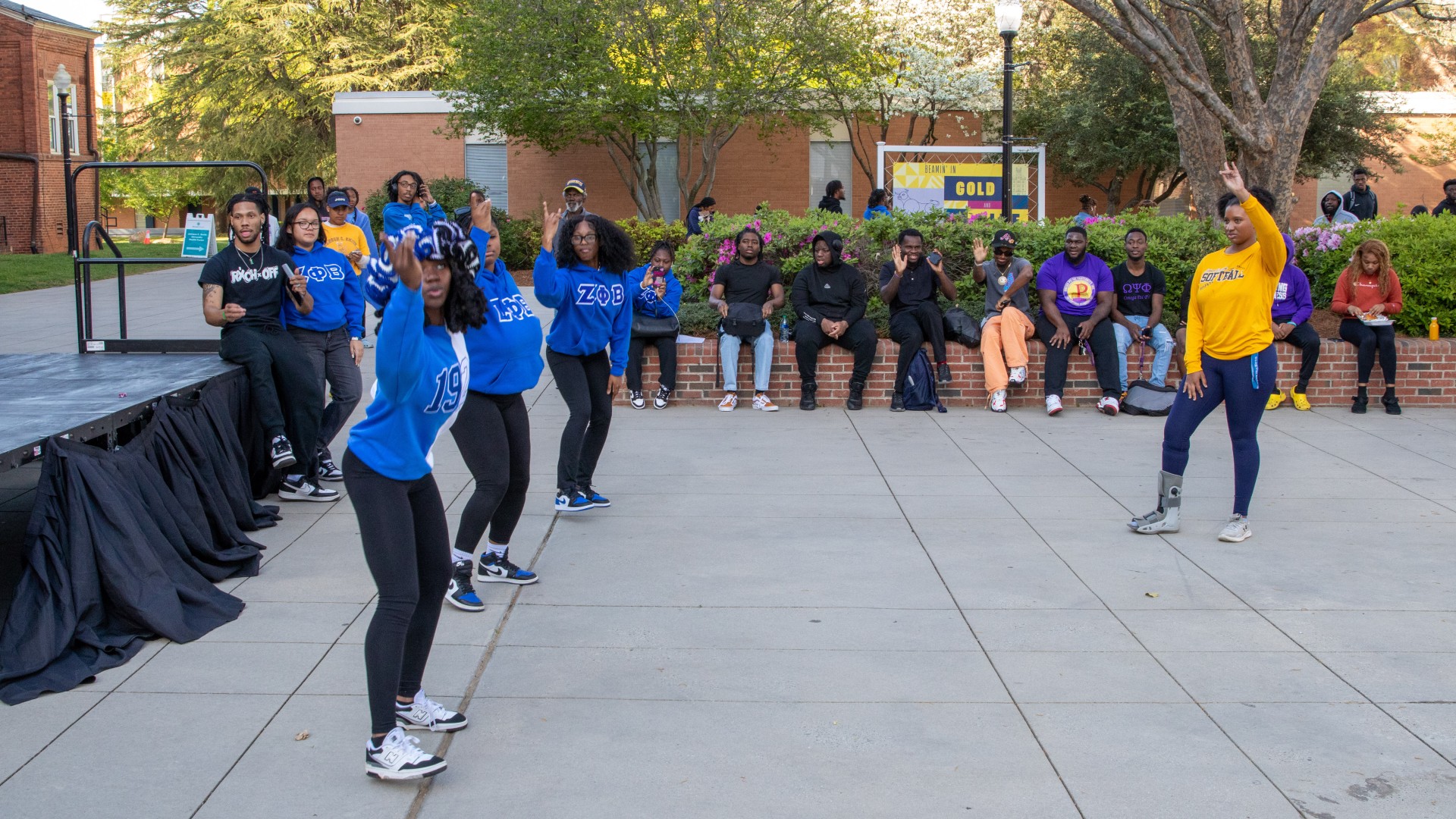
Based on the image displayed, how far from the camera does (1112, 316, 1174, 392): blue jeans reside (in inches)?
422

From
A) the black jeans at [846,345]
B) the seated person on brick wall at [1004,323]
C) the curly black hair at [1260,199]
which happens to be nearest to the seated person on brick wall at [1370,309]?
the seated person on brick wall at [1004,323]

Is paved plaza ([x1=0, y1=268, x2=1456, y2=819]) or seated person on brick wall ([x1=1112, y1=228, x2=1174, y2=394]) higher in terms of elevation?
seated person on brick wall ([x1=1112, y1=228, x2=1174, y2=394])

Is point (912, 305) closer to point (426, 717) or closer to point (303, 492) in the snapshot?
point (303, 492)

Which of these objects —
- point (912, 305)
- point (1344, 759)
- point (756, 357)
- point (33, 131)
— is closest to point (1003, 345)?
point (912, 305)

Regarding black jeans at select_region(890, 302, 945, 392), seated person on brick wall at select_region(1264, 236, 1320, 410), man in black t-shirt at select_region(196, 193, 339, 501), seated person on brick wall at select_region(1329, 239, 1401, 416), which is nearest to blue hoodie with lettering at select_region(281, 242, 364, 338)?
man in black t-shirt at select_region(196, 193, 339, 501)

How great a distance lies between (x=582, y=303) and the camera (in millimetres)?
6535

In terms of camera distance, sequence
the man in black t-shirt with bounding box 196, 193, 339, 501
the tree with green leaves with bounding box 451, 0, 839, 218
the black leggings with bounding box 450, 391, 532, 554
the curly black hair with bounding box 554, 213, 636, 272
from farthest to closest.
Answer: the tree with green leaves with bounding box 451, 0, 839, 218 → the man in black t-shirt with bounding box 196, 193, 339, 501 → the curly black hair with bounding box 554, 213, 636, 272 → the black leggings with bounding box 450, 391, 532, 554

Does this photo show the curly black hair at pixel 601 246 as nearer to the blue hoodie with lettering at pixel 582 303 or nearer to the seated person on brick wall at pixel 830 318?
the blue hoodie with lettering at pixel 582 303

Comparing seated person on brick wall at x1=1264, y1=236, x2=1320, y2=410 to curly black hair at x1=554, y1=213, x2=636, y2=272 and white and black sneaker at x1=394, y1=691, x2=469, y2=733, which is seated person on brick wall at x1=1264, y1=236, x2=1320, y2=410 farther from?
white and black sneaker at x1=394, y1=691, x2=469, y2=733

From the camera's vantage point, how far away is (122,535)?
16.8 ft

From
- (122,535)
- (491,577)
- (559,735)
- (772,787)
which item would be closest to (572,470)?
(491,577)

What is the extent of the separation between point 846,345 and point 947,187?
773 cm

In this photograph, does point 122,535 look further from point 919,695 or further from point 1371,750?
point 1371,750

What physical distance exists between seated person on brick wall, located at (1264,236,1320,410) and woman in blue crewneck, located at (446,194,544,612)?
7.47 metres
